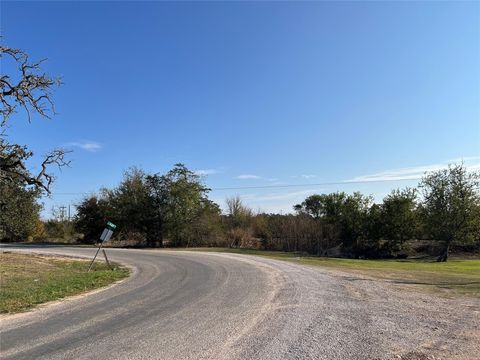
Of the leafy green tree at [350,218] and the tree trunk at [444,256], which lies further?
the leafy green tree at [350,218]

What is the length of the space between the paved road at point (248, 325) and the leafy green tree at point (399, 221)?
104ft

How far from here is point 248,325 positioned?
31.2 ft

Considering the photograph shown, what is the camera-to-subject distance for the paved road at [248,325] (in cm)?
761

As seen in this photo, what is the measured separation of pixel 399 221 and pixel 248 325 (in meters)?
39.7

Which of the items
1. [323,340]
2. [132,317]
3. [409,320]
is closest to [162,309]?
[132,317]

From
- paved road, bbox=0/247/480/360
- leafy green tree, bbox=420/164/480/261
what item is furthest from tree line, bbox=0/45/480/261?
paved road, bbox=0/247/480/360

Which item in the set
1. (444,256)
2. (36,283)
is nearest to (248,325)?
(36,283)

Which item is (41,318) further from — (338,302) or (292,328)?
(338,302)

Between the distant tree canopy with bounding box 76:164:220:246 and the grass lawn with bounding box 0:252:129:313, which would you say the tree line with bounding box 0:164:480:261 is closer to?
the distant tree canopy with bounding box 76:164:220:246

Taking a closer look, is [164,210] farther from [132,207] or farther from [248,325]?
[248,325]

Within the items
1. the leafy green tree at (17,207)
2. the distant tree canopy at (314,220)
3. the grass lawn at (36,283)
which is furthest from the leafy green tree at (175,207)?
the grass lawn at (36,283)

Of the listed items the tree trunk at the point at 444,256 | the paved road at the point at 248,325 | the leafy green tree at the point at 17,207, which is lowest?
the paved road at the point at 248,325

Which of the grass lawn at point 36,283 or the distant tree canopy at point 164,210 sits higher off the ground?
the distant tree canopy at point 164,210

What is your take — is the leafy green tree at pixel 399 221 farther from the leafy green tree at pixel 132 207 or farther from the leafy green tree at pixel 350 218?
the leafy green tree at pixel 132 207
